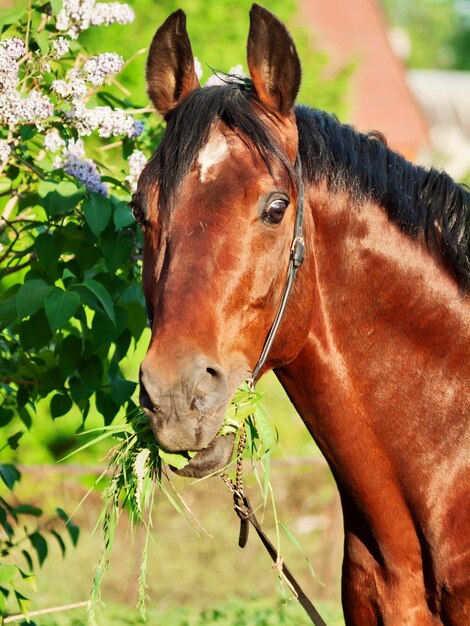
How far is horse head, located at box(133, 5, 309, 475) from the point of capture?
2.56 meters

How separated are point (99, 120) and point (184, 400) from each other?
1.38m

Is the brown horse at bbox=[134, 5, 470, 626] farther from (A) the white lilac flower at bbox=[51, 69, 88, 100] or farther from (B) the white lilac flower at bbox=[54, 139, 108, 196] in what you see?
(B) the white lilac flower at bbox=[54, 139, 108, 196]

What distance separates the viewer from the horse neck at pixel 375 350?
10.1 feet

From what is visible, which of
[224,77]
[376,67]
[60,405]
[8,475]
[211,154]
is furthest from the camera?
[376,67]

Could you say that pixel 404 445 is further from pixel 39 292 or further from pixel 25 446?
pixel 25 446

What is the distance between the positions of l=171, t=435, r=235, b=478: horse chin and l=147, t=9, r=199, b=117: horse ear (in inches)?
45.4

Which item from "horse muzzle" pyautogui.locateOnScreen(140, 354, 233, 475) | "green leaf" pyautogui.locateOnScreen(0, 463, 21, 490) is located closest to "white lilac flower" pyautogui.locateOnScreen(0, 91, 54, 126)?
"horse muzzle" pyautogui.locateOnScreen(140, 354, 233, 475)

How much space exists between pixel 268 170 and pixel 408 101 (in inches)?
1267

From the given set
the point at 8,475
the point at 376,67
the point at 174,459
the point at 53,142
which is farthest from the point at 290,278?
the point at 376,67

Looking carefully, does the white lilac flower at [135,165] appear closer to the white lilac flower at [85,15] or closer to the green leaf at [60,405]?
the white lilac flower at [85,15]

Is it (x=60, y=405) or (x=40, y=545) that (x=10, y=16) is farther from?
(x=40, y=545)

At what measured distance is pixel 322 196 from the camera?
3061 mm

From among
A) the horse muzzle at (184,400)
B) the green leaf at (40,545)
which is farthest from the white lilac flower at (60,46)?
the green leaf at (40,545)

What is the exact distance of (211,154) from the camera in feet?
9.18
